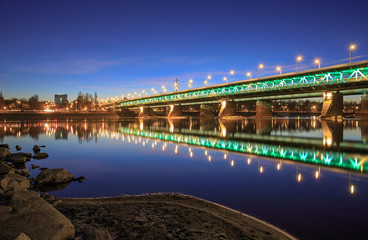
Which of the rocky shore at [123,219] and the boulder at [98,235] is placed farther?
the rocky shore at [123,219]

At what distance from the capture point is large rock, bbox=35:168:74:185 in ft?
35.6

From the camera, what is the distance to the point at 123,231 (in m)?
5.96

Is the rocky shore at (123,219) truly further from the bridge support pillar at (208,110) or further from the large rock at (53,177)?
the bridge support pillar at (208,110)

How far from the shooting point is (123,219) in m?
6.68

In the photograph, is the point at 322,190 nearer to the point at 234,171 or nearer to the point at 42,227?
the point at 234,171

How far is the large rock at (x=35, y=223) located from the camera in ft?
16.9

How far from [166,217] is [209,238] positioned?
5.37ft

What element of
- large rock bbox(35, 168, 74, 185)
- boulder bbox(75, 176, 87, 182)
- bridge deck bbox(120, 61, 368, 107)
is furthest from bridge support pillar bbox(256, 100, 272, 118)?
large rock bbox(35, 168, 74, 185)

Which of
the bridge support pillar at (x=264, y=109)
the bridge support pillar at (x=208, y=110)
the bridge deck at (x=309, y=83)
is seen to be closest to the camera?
the bridge deck at (x=309, y=83)

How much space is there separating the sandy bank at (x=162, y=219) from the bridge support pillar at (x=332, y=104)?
6826 centimetres

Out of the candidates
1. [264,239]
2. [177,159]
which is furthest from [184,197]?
[177,159]

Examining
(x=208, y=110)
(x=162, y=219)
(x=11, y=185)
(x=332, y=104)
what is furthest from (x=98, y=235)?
(x=208, y=110)

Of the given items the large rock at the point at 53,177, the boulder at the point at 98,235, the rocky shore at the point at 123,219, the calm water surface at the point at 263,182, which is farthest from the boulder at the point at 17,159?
the boulder at the point at 98,235

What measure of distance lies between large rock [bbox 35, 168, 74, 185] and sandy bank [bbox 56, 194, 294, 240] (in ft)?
9.81
